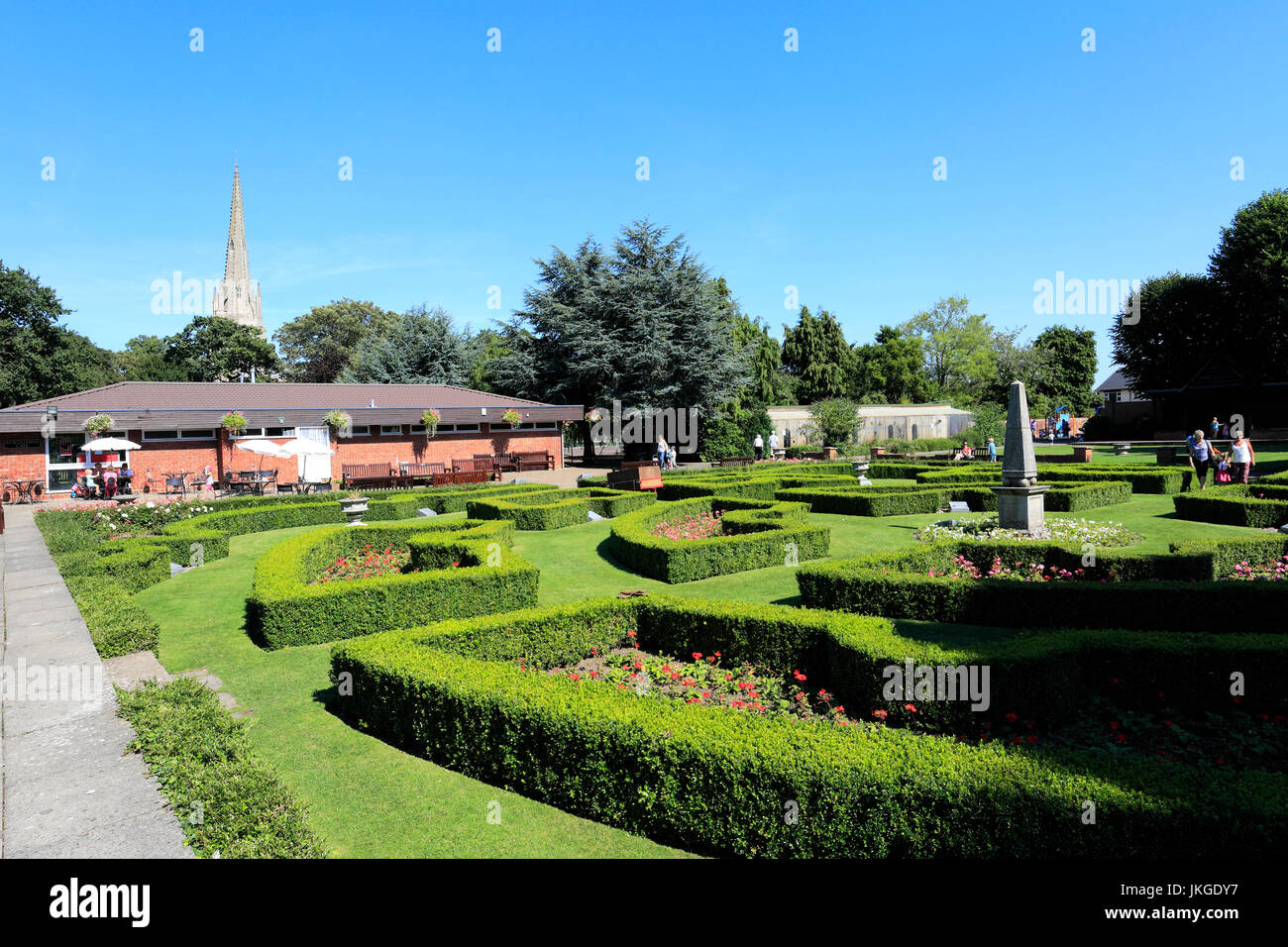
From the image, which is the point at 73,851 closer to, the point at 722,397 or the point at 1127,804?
the point at 1127,804

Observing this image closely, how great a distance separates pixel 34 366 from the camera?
45531 millimetres

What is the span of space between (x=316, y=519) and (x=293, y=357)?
63.7 m

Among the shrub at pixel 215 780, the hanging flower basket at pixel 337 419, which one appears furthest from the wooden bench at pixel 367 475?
the shrub at pixel 215 780

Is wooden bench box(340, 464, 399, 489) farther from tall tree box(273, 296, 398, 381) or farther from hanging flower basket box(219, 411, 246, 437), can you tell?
tall tree box(273, 296, 398, 381)

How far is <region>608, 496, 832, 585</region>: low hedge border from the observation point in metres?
12.3

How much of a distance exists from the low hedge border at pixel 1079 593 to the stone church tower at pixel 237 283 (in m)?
102

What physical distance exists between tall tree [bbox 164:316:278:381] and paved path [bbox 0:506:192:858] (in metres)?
64.4

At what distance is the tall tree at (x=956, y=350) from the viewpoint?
69188mm

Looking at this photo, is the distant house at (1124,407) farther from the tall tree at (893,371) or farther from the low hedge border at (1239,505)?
the low hedge border at (1239,505)

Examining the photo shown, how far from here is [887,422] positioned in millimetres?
52406

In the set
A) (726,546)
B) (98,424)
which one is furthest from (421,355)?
(726,546)

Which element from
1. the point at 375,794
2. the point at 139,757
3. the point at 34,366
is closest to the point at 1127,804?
the point at 375,794

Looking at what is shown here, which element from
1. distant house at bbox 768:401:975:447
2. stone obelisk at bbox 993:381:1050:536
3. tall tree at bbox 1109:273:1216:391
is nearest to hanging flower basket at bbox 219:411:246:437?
stone obelisk at bbox 993:381:1050:536

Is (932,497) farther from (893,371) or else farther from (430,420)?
(893,371)
